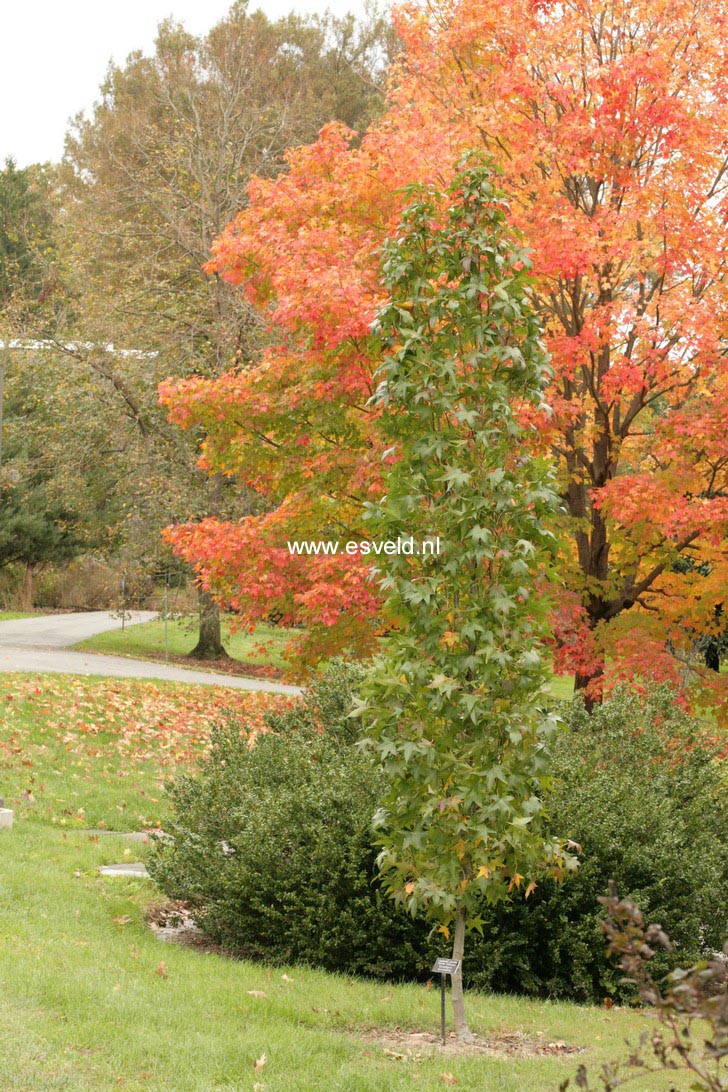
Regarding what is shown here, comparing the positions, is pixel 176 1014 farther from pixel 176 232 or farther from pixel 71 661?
pixel 176 232

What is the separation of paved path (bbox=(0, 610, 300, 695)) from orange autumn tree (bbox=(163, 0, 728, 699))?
26.3ft

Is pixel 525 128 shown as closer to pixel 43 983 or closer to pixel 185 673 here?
pixel 43 983

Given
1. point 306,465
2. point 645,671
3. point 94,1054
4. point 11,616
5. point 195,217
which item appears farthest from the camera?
point 11,616

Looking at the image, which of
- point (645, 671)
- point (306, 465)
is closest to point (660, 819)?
point (645, 671)

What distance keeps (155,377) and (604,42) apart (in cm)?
1378

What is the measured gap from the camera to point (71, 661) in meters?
21.6

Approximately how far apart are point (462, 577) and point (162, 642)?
24838mm

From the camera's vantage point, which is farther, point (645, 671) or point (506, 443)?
point (645, 671)

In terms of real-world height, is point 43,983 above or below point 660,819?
below

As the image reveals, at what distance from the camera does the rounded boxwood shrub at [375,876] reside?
7.11m

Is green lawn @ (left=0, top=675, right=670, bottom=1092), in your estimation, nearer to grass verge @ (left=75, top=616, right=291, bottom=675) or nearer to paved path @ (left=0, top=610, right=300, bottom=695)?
paved path @ (left=0, top=610, right=300, bottom=695)

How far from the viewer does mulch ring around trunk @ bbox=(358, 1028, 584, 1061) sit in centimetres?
538

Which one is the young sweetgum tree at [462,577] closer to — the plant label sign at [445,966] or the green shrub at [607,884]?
the plant label sign at [445,966]

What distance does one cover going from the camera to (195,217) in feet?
81.3
